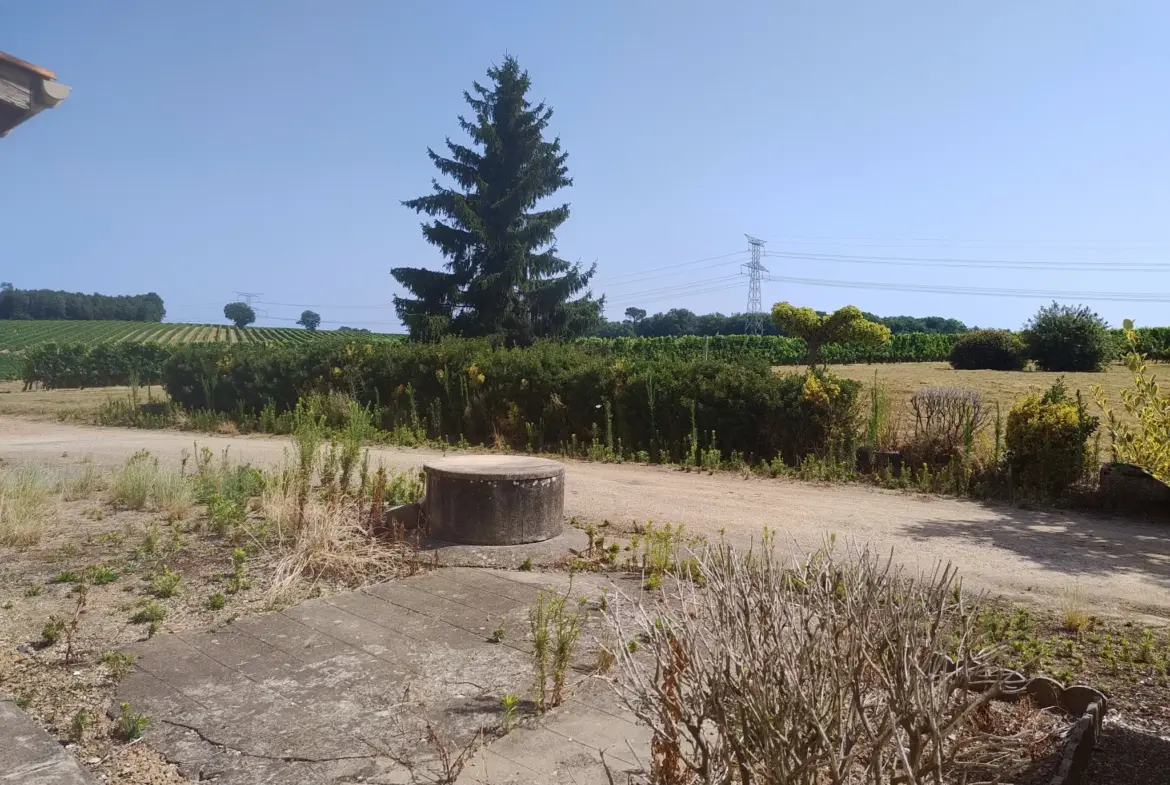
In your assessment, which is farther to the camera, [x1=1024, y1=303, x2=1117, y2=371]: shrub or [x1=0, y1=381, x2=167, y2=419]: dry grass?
[x1=1024, y1=303, x2=1117, y2=371]: shrub

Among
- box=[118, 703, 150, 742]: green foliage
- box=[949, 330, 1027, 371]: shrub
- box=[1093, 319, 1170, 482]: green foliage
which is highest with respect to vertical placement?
box=[949, 330, 1027, 371]: shrub

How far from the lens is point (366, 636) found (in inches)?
185

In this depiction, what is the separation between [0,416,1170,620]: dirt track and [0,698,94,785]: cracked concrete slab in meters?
3.65

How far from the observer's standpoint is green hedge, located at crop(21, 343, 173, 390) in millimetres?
34594

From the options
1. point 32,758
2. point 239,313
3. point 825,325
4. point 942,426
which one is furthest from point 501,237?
point 239,313

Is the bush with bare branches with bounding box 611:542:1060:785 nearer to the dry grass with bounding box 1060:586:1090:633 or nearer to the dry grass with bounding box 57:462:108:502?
the dry grass with bounding box 1060:586:1090:633

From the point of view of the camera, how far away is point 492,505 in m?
6.57

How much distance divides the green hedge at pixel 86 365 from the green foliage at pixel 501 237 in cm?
1428

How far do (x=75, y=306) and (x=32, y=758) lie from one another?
85.9 m

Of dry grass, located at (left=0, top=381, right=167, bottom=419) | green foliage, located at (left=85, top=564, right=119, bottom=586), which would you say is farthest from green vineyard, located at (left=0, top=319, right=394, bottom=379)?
green foliage, located at (left=85, top=564, right=119, bottom=586)

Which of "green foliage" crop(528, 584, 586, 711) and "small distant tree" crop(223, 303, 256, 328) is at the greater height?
"small distant tree" crop(223, 303, 256, 328)

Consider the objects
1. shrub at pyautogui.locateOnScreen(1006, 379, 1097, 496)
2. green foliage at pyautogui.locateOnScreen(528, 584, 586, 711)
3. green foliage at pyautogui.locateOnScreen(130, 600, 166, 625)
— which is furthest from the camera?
shrub at pyautogui.locateOnScreen(1006, 379, 1097, 496)

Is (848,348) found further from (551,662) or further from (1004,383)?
(551,662)

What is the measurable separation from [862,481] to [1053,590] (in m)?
4.81
